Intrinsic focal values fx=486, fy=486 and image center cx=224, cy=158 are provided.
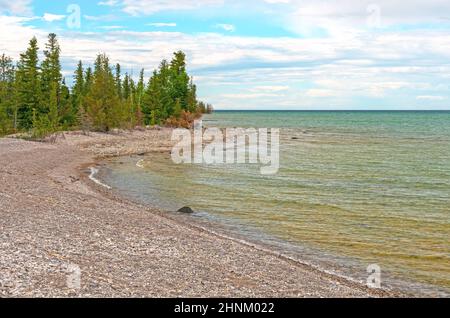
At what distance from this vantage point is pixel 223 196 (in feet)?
98.9

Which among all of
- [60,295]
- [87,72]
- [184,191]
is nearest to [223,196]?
[184,191]

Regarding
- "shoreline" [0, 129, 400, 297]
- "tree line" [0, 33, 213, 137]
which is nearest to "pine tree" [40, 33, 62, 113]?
"tree line" [0, 33, 213, 137]

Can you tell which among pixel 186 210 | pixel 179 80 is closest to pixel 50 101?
pixel 179 80

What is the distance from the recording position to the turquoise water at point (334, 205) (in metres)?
17.5

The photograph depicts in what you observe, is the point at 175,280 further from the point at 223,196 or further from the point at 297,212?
the point at 223,196

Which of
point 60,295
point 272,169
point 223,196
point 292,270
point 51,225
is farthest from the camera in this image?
point 272,169

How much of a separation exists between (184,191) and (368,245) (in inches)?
597

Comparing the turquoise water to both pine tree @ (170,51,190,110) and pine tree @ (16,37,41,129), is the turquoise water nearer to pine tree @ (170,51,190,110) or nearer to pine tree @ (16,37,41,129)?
pine tree @ (16,37,41,129)

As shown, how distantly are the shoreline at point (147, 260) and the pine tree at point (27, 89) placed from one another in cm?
5166

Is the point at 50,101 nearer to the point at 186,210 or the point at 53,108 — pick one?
the point at 53,108

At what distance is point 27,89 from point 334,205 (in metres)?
57.8

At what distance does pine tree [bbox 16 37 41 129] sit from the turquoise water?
100.0ft

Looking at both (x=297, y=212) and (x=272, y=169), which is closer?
(x=297, y=212)

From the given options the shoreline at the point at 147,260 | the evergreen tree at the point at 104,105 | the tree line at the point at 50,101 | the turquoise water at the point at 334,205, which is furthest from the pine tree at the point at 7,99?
the shoreline at the point at 147,260
